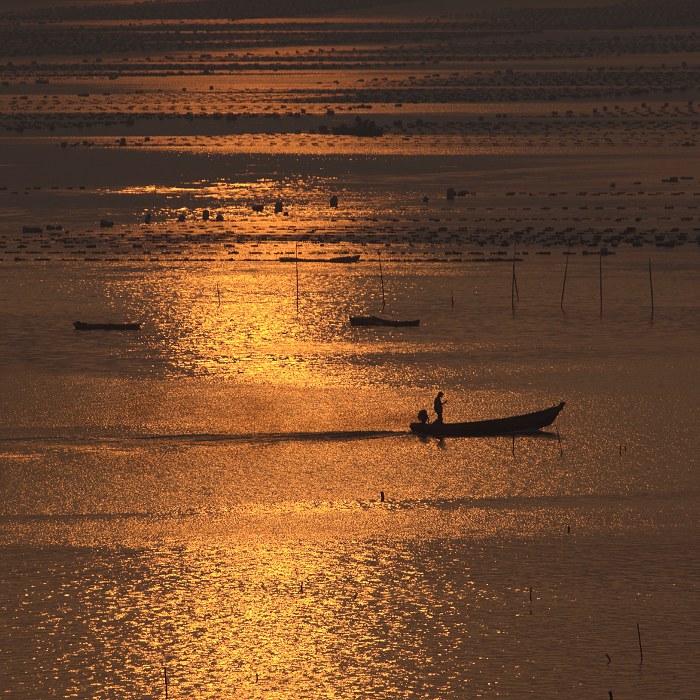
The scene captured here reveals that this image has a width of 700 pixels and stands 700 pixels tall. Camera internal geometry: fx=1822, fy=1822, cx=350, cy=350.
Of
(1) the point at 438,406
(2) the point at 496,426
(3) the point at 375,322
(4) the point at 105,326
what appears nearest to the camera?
(2) the point at 496,426

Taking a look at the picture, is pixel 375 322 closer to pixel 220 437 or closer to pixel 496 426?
pixel 496 426

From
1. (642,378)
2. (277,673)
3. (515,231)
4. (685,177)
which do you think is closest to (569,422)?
(642,378)

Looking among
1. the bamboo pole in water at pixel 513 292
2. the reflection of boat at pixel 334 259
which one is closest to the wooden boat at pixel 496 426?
the bamboo pole in water at pixel 513 292

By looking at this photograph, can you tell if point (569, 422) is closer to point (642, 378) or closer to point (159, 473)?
point (642, 378)

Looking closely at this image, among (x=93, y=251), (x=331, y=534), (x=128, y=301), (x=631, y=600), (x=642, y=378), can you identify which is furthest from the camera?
(x=93, y=251)

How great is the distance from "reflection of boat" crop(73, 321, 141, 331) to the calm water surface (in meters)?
0.98

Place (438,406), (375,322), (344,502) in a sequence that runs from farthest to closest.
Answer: (375,322) < (438,406) < (344,502)

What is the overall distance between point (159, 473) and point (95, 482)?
73.7 inches

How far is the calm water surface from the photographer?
123 feet

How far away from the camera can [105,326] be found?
70.8 m

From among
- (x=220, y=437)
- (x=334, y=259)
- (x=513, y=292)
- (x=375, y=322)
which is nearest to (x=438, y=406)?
(x=220, y=437)

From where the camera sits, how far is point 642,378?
61.5m

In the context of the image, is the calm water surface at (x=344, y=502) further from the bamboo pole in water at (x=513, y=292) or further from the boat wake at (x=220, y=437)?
the bamboo pole in water at (x=513, y=292)

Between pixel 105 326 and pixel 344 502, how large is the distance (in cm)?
2559
